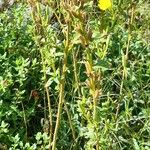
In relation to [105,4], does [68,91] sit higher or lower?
lower

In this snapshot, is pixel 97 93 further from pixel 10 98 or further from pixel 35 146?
pixel 10 98

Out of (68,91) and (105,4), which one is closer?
(105,4)

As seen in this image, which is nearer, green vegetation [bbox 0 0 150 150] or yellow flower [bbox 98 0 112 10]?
yellow flower [bbox 98 0 112 10]

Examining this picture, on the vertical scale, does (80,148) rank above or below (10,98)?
below

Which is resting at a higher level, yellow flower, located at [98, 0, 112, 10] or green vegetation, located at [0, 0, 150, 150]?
yellow flower, located at [98, 0, 112, 10]

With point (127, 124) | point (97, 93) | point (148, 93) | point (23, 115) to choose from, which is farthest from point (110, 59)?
point (97, 93)

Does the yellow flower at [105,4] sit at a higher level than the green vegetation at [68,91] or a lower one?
higher

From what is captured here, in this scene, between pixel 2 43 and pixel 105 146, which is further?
pixel 2 43

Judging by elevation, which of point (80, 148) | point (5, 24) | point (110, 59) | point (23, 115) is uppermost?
point (5, 24)

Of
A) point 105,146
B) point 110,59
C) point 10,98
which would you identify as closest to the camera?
point 105,146

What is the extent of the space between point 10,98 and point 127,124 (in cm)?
64

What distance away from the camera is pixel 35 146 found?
7.00 ft

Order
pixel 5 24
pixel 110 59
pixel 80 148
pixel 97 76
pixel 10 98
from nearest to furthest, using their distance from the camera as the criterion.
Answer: pixel 97 76 < pixel 80 148 < pixel 10 98 < pixel 110 59 < pixel 5 24

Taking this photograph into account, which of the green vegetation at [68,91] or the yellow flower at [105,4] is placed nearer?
the yellow flower at [105,4]
